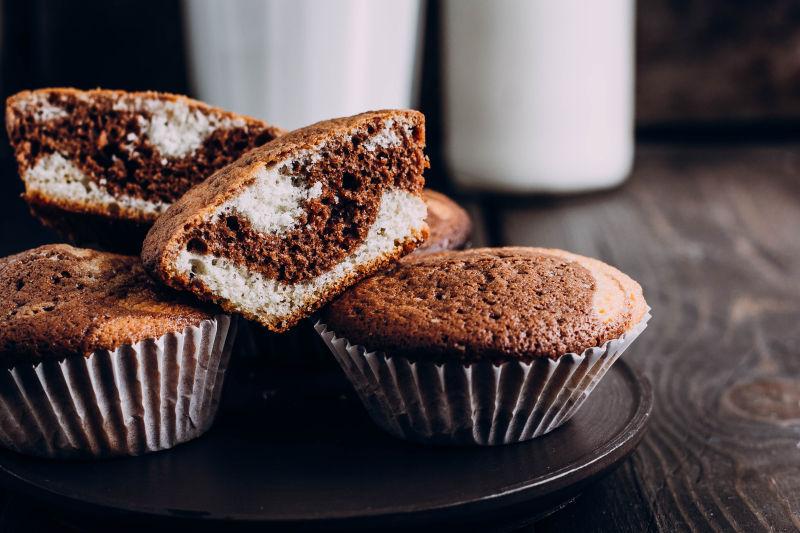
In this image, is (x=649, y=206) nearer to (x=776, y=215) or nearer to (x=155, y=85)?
(x=776, y=215)

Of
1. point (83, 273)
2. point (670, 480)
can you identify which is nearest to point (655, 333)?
point (670, 480)

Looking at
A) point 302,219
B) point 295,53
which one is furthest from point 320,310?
point 295,53

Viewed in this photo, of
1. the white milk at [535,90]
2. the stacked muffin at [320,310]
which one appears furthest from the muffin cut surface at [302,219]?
the white milk at [535,90]

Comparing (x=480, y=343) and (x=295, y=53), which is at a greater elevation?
(x=295, y=53)

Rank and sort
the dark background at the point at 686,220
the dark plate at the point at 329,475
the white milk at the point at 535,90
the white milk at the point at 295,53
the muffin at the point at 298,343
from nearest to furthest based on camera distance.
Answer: the dark plate at the point at 329,475 < the dark background at the point at 686,220 < the muffin at the point at 298,343 < the white milk at the point at 295,53 < the white milk at the point at 535,90

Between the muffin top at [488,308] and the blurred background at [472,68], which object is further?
the blurred background at [472,68]

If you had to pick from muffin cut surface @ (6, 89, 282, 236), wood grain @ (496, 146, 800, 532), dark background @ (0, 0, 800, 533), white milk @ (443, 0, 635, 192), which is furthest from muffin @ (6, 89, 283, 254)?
white milk @ (443, 0, 635, 192)

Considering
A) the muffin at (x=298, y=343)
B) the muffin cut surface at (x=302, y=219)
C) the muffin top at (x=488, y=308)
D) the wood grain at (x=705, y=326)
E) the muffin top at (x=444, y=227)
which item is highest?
the muffin cut surface at (x=302, y=219)

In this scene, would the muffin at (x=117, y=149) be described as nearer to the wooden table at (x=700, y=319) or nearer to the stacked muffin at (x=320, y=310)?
the stacked muffin at (x=320, y=310)

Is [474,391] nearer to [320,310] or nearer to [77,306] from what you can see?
[320,310]
